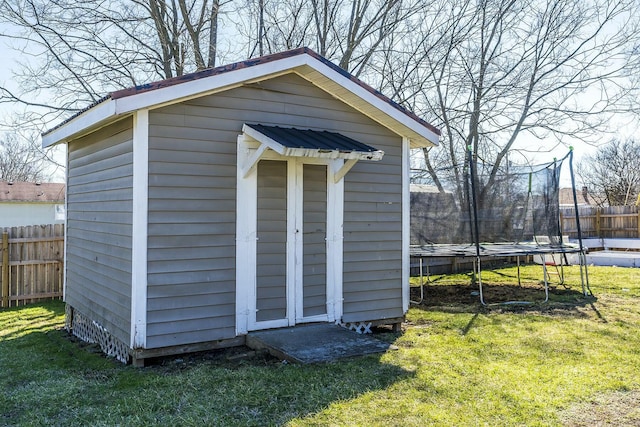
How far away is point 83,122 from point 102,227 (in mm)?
1139

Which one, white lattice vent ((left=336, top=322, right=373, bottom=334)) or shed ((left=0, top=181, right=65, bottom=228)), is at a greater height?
shed ((left=0, top=181, right=65, bottom=228))

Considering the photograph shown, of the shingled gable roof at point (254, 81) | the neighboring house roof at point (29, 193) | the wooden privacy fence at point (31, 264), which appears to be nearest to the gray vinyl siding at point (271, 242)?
the shingled gable roof at point (254, 81)

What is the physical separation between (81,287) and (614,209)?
1805cm

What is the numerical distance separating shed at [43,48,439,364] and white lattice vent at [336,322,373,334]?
0.26ft

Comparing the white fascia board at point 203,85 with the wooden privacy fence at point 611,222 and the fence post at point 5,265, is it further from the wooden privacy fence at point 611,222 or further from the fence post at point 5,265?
the wooden privacy fence at point 611,222

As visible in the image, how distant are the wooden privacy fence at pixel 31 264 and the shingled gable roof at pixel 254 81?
281 centimetres

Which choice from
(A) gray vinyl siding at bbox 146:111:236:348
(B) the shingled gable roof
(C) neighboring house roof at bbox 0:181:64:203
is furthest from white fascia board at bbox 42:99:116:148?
(C) neighboring house roof at bbox 0:181:64:203

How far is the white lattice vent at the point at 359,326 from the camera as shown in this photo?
18.4ft

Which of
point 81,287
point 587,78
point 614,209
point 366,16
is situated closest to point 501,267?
point 587,78

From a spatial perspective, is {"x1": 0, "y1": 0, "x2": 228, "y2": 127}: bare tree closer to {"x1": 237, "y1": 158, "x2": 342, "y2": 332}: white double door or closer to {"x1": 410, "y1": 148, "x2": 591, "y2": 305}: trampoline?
{"x1": 410, "y1": 148, "x2": 591, "y2": 305}: trampoline

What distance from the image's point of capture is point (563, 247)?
8.27m

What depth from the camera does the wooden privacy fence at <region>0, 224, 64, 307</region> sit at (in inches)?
323

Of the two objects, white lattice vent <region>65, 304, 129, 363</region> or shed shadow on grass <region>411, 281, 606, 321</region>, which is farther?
shed shadow on grass <region>411, 281, 606, 321</region>

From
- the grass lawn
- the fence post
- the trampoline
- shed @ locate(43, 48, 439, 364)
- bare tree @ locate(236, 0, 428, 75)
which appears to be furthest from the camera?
bare tree @ locate(236, 0, 428, 75)
